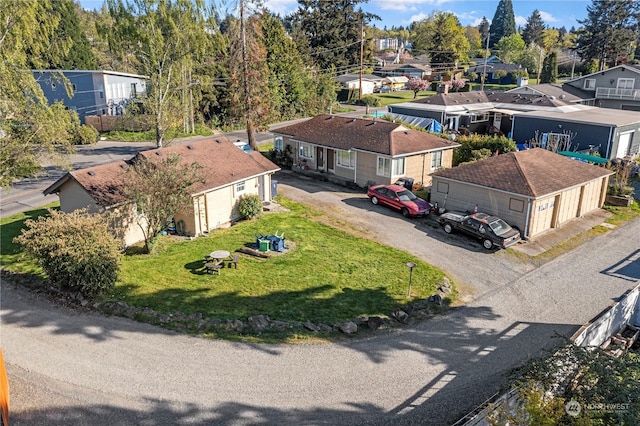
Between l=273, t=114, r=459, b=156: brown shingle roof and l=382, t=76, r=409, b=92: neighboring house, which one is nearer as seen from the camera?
l=273, t=114, r=459, b=156: brown shingle roof

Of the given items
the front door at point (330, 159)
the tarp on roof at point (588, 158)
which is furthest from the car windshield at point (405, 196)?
the tarp on roof at point (588, 158)

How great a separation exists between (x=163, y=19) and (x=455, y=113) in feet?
97.1

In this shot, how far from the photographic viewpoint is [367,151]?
110ft

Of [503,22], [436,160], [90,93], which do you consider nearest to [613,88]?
[436,160]

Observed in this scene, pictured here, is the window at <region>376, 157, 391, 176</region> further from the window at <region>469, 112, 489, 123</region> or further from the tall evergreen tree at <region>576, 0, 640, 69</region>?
the tall evergreen tree at <region>576, 0, 640, 69</region>

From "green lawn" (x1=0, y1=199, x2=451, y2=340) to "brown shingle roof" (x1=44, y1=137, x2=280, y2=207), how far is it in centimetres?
282

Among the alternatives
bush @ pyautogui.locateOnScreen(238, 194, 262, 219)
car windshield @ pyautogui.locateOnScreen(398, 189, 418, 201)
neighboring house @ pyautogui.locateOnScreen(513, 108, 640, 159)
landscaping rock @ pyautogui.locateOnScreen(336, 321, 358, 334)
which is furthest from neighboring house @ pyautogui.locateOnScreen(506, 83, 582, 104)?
landscaping rock @ pyautogui.locateOnScreen(336, 321, 358, 334)

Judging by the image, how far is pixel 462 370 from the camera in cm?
1447

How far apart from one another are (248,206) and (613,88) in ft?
160

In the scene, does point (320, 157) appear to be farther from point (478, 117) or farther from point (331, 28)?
point (331, 28)

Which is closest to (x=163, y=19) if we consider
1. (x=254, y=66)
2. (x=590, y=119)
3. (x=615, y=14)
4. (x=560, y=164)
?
(x=254, y=66)

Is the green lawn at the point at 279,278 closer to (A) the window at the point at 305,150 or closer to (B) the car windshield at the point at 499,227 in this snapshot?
(B) the car windshield at the point at 499,227

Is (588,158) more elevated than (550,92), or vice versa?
(550,92)

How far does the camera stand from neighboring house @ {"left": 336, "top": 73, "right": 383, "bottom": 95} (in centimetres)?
8775
